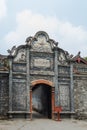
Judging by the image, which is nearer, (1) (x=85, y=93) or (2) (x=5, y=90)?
(2) (x=5, y=90)

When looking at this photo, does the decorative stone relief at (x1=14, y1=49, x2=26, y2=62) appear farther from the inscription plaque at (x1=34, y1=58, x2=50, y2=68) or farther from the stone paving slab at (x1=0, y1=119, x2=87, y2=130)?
the stone paving slab at (x1=0, y1=119, x2=87, y2=130)

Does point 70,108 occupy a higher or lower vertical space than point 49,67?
lower

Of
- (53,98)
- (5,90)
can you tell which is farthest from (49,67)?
(5,90)

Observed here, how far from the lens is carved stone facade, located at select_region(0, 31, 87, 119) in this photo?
1855cm

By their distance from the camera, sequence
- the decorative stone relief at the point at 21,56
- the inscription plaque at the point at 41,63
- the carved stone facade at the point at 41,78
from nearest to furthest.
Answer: the carved stone facade at the point at 41,78 < the decorative stone relief at the point at 21,56 < the inscription plaque at the point at 41,63

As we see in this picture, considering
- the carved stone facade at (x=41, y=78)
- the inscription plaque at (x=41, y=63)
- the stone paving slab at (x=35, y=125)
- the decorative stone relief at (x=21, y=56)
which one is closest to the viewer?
the stone paving slab at (x=35, y=125)

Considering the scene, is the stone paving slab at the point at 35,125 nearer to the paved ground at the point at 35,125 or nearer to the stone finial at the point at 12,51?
the paved ground at the point at 35,125

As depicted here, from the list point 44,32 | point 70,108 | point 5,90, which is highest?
point 44,32

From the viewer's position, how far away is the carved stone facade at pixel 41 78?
60.8ft

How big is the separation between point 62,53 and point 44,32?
1.91m

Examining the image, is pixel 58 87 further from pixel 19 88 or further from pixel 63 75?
pixel 19 88

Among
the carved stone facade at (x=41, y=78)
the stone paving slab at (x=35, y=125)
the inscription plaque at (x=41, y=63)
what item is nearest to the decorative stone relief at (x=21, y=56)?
the carved stone facade at (x=41, y=78)

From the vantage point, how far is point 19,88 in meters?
18.8

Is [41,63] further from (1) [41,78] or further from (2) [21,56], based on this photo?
(2) [21,56]
